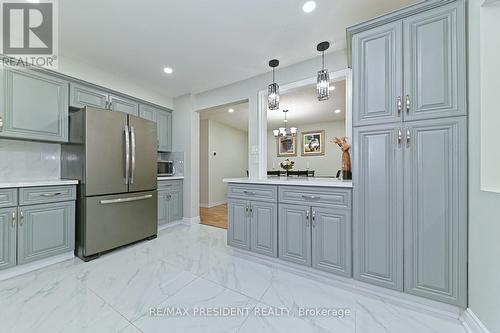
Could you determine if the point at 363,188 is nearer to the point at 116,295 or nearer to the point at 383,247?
the point at 383,247

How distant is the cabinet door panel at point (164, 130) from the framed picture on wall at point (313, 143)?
192 inches

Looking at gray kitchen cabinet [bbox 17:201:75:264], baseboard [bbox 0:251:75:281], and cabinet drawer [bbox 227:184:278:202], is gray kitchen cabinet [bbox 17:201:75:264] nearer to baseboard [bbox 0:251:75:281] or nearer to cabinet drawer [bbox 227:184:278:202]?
baseboard [bbox 0:251:75:281]

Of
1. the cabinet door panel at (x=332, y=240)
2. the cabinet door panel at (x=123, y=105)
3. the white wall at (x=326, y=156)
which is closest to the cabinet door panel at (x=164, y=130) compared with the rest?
the cabinet door panel at (x=123, y=105)

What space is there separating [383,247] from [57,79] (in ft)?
12.8

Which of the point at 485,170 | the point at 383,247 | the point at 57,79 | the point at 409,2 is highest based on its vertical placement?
the point at 409,2

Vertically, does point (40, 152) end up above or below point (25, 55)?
below

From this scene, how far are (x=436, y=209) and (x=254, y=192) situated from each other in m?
1.51

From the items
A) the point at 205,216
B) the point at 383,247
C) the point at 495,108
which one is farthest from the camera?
the point at 205,216

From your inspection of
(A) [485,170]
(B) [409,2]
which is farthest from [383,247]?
(B) [409,2]

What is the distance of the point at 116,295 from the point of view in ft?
5.38

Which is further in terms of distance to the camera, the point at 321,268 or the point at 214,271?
the point at 214,271

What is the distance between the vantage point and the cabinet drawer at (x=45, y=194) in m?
2.01

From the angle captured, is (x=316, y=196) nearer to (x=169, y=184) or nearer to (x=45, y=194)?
(x=169, y=184)

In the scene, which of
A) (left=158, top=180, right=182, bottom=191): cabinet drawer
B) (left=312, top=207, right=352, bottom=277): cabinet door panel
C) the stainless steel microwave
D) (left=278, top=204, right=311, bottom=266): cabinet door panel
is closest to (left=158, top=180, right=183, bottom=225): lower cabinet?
(left=158, top=180, right=182, bottom=191): cabinet drawer
